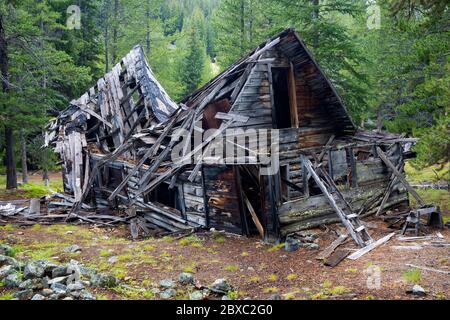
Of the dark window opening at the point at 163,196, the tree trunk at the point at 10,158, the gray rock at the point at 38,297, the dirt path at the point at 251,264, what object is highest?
the tree trunk at the point at 10,158

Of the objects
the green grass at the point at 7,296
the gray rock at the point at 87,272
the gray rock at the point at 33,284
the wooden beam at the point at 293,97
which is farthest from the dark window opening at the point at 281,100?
the green grass at the point at 7,296

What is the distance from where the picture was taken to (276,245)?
1057cm

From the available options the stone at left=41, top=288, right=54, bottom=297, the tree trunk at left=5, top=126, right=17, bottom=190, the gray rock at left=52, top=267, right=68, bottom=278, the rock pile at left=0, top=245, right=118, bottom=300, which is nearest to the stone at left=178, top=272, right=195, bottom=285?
the rock pile at left=0, top=245, right=118, bottom=300

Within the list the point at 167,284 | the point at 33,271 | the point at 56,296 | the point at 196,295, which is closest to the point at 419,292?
the point at 196,295

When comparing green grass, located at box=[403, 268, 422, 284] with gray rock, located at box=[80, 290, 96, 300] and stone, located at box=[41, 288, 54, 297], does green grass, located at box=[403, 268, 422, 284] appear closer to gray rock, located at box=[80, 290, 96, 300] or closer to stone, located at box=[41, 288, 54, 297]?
gray rock, located at box=[80, 290, 96, 300]

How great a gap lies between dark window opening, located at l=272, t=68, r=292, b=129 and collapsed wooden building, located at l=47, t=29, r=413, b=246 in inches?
1.4

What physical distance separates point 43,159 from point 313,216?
62.3ft

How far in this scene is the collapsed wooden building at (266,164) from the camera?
440 inches

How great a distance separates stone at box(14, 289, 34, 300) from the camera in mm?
6332

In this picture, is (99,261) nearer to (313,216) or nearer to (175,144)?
(175,144)

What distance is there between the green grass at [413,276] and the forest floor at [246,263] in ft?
0.06

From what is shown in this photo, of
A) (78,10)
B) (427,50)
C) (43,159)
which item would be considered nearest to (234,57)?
(78,10)

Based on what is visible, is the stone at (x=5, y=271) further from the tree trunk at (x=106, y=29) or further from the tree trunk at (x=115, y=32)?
the tree trunk at (x=115, y=32)

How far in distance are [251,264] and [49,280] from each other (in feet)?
15.1
